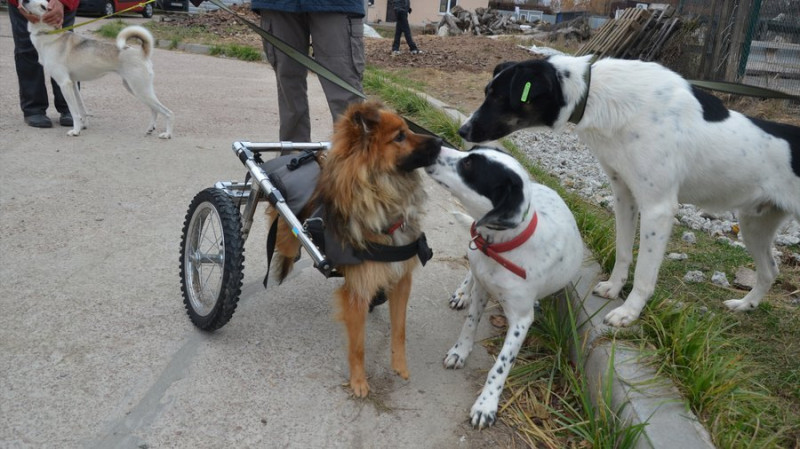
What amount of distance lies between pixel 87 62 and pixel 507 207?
580 cm

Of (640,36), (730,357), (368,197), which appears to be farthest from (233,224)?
(640,36)

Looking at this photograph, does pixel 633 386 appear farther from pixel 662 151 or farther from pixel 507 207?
pixel 662 151

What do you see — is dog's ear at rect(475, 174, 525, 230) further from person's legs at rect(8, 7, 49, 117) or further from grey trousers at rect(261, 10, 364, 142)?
person's legs at rect(8, 7, 49, 117)

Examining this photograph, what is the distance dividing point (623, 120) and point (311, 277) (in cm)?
203

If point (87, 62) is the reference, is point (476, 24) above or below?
above

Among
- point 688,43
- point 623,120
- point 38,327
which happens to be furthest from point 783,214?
point 688,43

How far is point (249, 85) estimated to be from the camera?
32.4ft

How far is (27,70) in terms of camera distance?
646 centimetres

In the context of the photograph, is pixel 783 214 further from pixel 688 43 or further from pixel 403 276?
pixel 688 43

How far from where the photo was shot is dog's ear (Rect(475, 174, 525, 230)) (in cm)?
251

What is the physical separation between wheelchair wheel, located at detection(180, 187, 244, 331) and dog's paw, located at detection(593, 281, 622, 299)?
1.99 m

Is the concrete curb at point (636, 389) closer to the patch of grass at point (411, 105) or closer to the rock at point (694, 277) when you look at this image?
the rock at point (694, 277)

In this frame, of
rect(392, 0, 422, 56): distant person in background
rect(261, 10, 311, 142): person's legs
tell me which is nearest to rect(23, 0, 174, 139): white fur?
rect(261, 10, 311, 142): person's legs

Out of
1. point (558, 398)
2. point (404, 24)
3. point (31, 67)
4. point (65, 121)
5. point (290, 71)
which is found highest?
point (404, 24)
